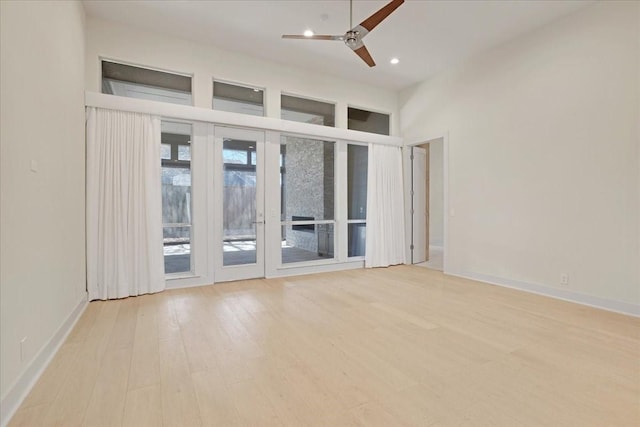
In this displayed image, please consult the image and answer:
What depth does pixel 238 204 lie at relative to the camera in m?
5.03

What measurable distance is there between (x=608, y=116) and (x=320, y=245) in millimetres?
4480

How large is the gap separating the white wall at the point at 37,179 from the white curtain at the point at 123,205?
434mm

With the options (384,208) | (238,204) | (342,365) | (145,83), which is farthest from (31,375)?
(384,208)

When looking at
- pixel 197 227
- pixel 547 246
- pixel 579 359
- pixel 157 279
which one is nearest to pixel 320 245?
pixel 197 227

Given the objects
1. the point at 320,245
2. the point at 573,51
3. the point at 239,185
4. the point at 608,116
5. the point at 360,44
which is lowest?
the point at 320,245

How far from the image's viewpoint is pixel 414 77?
599 cm

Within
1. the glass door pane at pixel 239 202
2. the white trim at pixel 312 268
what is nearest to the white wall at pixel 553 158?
the white trim at pixel 312 268

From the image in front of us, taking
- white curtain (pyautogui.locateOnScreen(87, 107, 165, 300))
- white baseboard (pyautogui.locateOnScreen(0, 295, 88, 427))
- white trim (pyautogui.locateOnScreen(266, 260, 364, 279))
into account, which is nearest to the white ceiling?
white curtain (pyautogui.locateOnScreen(87, 107, 165, 300))

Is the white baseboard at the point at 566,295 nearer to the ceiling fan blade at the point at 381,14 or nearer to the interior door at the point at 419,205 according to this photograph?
the interior door at the point at 419,205

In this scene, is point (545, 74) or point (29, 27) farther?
point (545, 74)

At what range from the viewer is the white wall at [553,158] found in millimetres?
3545

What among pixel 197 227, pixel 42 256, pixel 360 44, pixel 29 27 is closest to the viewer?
pixel 29 27

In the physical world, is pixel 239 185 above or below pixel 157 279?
above

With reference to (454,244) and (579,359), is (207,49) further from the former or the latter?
(579,359)
